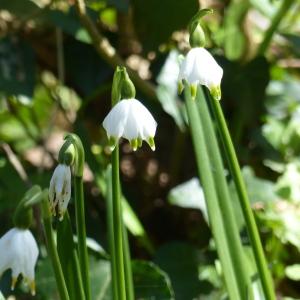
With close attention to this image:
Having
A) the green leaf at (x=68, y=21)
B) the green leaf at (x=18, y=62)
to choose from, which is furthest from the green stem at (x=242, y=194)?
the green leaf at (x=18, y=62)

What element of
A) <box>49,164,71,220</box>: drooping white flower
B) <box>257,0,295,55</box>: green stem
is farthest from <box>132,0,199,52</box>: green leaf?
<box>49,164,71,220</box>: drooping white flower

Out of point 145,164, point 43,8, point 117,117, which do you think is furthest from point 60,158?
point 145,164

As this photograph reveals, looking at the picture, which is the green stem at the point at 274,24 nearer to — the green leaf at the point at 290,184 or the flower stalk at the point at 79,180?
the green leaf at the point at 290,184

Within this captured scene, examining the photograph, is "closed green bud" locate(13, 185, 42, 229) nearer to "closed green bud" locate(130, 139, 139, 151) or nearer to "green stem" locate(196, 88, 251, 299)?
"closed green bud" locate(130, 139, 139, 151)

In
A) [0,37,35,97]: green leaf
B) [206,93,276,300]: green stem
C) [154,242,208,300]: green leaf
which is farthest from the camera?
[0,37,35,97]: green leaf

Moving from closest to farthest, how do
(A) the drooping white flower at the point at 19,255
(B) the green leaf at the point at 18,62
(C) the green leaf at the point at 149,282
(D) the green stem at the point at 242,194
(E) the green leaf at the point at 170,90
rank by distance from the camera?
(A) the drooping white flower at the point at 19,255 < (D) the green stem at the point at 242,194 < (C) the green leaf at the point at 149,282 < (E) the green leaf at the point at 170,90 < (B) the green leaf at the point at 18,62

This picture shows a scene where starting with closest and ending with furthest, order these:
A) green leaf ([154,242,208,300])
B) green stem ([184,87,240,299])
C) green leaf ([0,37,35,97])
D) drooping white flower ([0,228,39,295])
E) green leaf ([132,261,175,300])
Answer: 1. drooping white flower ([0,228,39,295])
2. green stem ([184,87,240,299])
3. green leaf ([132,261,175,300])
4. green leaf ([154,242,208,300])
5. green leaf ([0,37,35,97])
